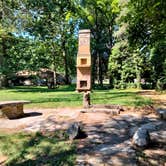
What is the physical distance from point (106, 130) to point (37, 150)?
207 cm

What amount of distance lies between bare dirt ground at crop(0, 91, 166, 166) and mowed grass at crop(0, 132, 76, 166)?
269 millimetres

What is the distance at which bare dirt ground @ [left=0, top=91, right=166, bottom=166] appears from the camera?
552 centimetres

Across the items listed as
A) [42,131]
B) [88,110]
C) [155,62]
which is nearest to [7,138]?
[42,131]

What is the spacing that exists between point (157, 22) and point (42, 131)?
3762 mm

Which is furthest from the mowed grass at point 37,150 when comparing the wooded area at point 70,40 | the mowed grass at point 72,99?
the wooded area at point 70,40

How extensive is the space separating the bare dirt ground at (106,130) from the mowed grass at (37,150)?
27 centimetres

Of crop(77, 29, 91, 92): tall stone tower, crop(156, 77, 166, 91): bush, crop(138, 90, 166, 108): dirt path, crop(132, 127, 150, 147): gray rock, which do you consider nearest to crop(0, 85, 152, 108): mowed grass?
crop(138, 90, 166, 108): dirt path

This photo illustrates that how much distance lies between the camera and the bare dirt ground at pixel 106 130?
5.52 meters

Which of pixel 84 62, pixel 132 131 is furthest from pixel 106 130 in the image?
pixel 84 62

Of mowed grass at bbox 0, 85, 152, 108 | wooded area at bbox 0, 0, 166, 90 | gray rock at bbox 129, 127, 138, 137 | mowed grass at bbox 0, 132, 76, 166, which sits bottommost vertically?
mowed grass at bbox 0, 132, 76, 166

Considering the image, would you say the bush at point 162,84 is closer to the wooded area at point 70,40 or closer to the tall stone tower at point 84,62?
the wooded area at point 70,40

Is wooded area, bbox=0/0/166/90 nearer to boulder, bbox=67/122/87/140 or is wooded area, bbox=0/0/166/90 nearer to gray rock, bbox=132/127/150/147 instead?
boulder, bbox=67/122/87/140

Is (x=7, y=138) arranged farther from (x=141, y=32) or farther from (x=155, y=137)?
(x=141, y=32)

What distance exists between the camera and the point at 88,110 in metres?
10.8
